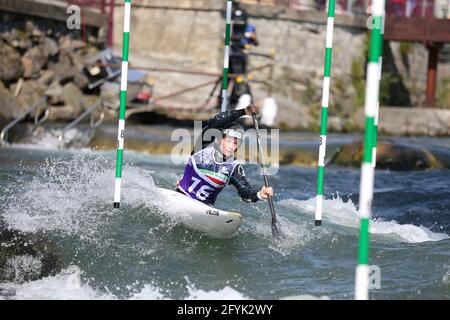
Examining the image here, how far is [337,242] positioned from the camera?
863 centimetres

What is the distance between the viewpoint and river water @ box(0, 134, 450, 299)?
693 centimetres

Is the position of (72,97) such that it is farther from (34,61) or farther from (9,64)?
(9,64)

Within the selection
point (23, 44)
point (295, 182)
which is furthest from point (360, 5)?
point (295, 182)

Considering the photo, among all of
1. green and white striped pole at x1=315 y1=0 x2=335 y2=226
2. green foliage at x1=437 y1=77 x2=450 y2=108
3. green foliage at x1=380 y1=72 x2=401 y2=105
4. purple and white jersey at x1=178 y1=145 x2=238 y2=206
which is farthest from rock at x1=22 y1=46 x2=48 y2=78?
green foliage at x1=437 y1=77 x2=450 y2=108

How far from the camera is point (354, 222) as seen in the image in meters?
10.4

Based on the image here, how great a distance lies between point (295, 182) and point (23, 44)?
8.33m

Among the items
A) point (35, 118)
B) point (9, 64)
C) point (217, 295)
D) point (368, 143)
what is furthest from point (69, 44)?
point (368, 143)

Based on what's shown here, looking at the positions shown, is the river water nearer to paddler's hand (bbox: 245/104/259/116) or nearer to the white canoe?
the white canoe

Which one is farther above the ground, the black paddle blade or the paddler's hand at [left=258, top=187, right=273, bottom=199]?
the paddler's hand at [left=258, top=187, right=273, bottom=199]

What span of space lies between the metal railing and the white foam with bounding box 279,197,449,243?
700 cm

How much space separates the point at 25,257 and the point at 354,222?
4463 millimetres

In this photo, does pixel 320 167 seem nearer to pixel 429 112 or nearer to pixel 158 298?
pixel 158 298

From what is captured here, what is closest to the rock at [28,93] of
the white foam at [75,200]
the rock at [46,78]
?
the rock at [46,78]

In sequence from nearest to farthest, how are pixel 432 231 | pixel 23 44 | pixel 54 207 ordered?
pixel 54 207 < pixel 432 231 < pixel 23 44
